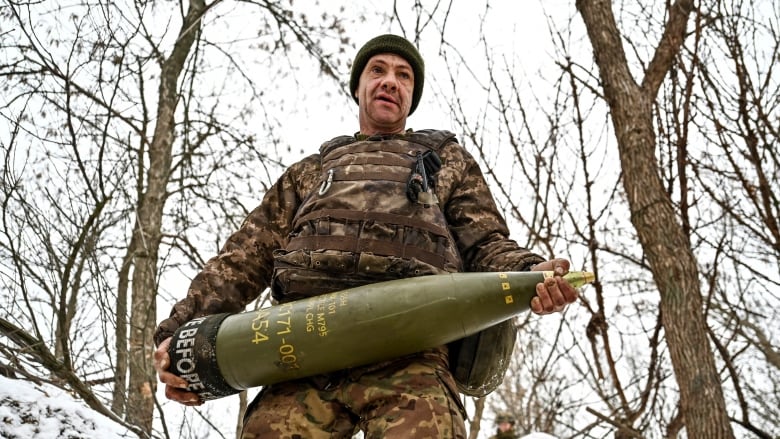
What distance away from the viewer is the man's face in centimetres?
279

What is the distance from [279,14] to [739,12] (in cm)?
512

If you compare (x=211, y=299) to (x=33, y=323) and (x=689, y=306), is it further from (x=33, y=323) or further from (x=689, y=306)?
(x=689, y=306)

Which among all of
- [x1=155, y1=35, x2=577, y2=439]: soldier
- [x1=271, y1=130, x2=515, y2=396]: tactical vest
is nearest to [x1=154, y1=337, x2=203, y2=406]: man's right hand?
[x1=155, y1=35, x2=577, y2=439]: soldier

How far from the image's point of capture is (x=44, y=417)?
3.10 m

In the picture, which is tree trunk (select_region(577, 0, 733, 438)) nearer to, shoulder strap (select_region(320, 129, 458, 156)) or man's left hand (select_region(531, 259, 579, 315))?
shoulder strap (select_region(320, 129, 458, 156))

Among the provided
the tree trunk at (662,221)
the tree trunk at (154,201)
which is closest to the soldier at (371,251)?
the tree trunk at (662,221)

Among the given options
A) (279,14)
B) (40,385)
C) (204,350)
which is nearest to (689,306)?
(204,350)

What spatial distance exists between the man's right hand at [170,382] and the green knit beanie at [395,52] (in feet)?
4.96

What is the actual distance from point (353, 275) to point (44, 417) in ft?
6.17

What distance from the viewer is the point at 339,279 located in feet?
7.41

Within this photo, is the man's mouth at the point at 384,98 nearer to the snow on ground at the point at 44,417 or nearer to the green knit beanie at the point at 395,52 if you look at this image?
the green knit beanie at the point at 395,52

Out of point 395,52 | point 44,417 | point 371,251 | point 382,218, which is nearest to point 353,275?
point 371,251

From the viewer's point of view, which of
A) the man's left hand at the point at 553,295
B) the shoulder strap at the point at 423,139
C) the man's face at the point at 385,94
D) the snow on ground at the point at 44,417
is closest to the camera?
the man's left hand at the point at 553,295

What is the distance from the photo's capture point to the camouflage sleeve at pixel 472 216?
238 centimetres
